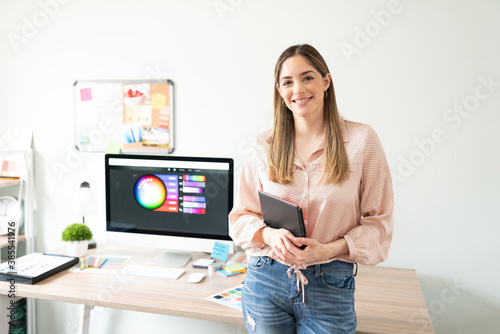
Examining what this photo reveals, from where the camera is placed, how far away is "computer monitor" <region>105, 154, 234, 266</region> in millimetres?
1863

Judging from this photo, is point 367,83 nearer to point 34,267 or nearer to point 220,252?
point 220,252

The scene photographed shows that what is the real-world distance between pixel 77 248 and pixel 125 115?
0.74 meters

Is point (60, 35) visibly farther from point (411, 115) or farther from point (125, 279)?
point (411, 115)

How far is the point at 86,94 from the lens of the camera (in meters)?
2.34

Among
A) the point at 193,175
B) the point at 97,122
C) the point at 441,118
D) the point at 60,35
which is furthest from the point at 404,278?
the point at 60,35

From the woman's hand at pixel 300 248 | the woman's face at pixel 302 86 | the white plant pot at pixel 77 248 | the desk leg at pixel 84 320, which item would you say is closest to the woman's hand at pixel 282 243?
the woman's hand at pixel 300 248

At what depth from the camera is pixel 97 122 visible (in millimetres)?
2342

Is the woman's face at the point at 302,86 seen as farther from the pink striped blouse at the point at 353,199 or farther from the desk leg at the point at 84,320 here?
the desk leg at the point at 84,320

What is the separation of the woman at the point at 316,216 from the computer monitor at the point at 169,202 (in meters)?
0.58

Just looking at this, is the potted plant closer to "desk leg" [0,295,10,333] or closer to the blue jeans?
"desk leg" [0,295,10,333]

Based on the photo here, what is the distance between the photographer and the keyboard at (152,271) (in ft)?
5.85

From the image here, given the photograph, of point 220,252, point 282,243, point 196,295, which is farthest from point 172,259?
point 282,243

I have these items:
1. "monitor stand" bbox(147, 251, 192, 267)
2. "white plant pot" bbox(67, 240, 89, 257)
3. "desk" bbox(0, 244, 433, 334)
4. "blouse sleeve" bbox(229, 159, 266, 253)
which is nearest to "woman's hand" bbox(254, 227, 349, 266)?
"blouse sleeve" bbox(229, 159, 266, 253)

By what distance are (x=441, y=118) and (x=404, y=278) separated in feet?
A: 2.33
